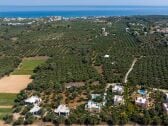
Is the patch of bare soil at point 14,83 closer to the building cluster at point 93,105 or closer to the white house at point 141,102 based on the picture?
the building cluster at point 93,105

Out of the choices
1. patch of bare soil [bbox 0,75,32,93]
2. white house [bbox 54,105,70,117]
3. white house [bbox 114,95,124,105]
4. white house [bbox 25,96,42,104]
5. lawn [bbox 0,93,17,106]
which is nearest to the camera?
white house [bbox 54,105,70,117]

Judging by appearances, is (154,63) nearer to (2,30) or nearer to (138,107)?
(138,107)

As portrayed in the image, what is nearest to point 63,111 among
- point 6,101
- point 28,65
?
point 6,101

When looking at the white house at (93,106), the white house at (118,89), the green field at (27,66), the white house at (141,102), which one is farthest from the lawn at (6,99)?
the white house at (141,102)

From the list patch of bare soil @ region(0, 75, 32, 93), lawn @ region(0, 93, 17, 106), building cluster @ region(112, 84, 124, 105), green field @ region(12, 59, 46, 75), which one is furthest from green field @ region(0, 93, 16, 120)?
building cluster @ region(112, 84, 124, 105)

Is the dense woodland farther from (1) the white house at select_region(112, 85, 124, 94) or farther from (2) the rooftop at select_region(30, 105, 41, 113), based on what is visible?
(1) the white house at select_region(112, 85, 124, 94)

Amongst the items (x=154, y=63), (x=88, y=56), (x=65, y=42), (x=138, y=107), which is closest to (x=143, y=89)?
(x=138, y=107)
